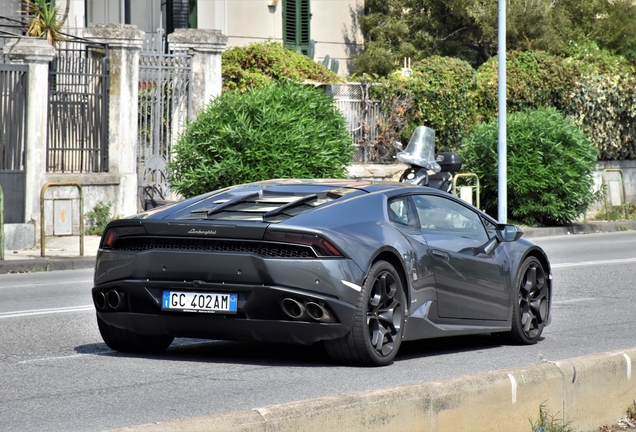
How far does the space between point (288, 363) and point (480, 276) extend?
65.3 inches

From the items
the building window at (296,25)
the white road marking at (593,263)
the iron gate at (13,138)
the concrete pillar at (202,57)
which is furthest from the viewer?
the building window at (296,25)

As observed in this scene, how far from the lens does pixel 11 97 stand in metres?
18.9

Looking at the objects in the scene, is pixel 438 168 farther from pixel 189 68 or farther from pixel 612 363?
pixel 612 363

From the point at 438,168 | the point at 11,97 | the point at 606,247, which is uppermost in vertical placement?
the point at 11,97

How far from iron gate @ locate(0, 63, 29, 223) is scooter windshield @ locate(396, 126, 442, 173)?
6.50 metres

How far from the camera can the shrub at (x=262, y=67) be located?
2525 cm

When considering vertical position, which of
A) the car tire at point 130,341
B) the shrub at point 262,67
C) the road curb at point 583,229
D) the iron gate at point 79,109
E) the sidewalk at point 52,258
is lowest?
the road curb at point 583,229

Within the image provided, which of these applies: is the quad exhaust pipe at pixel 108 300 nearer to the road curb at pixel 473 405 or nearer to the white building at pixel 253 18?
the road curb at pixel 473 405

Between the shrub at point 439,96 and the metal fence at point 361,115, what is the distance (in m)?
0.36

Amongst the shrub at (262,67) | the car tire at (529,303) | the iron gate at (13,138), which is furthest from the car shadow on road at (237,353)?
the shrub at (262,67)

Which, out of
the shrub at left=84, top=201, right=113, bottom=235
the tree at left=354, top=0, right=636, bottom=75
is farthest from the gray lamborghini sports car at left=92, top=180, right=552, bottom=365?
the tree at left=354, top=0, right=636, bottom=75

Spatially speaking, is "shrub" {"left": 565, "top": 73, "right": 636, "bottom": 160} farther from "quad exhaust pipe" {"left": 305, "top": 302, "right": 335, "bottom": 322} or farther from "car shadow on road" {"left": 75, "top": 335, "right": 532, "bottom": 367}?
"quad exhaust pipe" {"left": 305, "top": 302, "right": 335, "bottom": 322}

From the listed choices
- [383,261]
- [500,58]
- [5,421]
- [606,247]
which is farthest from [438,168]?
[5,421]

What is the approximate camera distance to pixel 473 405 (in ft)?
19.0
